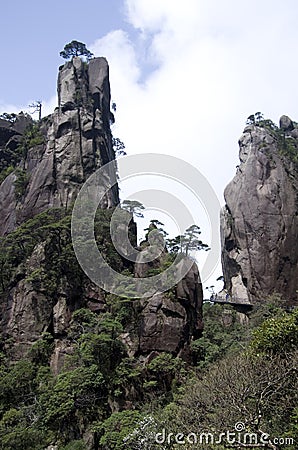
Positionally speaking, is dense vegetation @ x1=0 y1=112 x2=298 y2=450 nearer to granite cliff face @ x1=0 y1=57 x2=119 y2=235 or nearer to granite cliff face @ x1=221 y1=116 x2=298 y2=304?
granite cliff face @ x1=221 y1=116 x2=298 y2=304

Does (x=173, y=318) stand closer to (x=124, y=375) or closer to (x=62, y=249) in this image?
(x=124, y=375)

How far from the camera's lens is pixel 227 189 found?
28578 millimetres

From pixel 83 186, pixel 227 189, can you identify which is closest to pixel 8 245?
pixel 83 186

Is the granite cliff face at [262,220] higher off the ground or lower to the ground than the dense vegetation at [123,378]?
higher

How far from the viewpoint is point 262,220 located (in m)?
25.1

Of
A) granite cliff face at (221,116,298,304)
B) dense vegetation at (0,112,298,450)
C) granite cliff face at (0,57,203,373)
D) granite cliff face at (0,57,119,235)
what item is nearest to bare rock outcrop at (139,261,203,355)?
granite cliff face at (0,57,203,373)

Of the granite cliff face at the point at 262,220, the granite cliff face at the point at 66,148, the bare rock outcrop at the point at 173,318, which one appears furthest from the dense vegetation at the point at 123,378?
the granite cliff face at the point at 66,148

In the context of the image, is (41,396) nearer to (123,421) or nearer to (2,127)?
(123,421)

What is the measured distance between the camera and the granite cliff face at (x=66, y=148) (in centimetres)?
2388

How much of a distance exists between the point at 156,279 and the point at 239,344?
3.61m

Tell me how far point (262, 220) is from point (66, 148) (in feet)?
35.5

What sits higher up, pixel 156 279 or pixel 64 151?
pixel 64 151

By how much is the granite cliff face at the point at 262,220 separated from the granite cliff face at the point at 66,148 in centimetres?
694

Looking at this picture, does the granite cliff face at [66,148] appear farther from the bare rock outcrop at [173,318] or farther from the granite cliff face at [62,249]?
the bare rock outcrop at [173,318]
